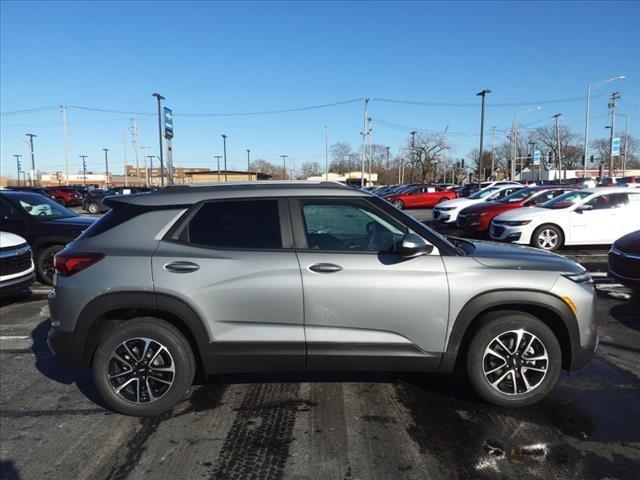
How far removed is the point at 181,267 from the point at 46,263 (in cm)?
636

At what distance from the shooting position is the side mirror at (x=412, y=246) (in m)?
3.53

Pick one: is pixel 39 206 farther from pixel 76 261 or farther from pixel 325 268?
pixel 325 268

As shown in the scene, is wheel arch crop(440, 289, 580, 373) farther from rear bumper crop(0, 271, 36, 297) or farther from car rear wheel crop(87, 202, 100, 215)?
car rear wheel crop(87, 202, 100, 215)

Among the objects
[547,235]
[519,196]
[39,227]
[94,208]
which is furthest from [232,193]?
[94,208]

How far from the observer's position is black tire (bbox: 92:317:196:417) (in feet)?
12.1

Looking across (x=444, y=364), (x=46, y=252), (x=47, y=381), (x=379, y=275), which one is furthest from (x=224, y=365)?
(x=46, y=252)

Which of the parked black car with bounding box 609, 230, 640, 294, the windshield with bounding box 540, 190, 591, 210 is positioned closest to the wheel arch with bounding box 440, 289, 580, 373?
the parked black car with bounding box 609, 230, 640, 294

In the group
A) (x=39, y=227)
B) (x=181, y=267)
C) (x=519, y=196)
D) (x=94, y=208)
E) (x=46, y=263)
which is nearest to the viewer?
(x=181, y=267)

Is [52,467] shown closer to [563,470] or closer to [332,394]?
[332,394]

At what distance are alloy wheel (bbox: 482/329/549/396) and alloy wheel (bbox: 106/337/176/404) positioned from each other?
2412mm

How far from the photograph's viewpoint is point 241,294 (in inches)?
142

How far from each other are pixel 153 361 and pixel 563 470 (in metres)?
2.89

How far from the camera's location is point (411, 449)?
331cm

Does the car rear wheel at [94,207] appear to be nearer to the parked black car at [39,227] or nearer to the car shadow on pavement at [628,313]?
the parked black car at [39,227]
